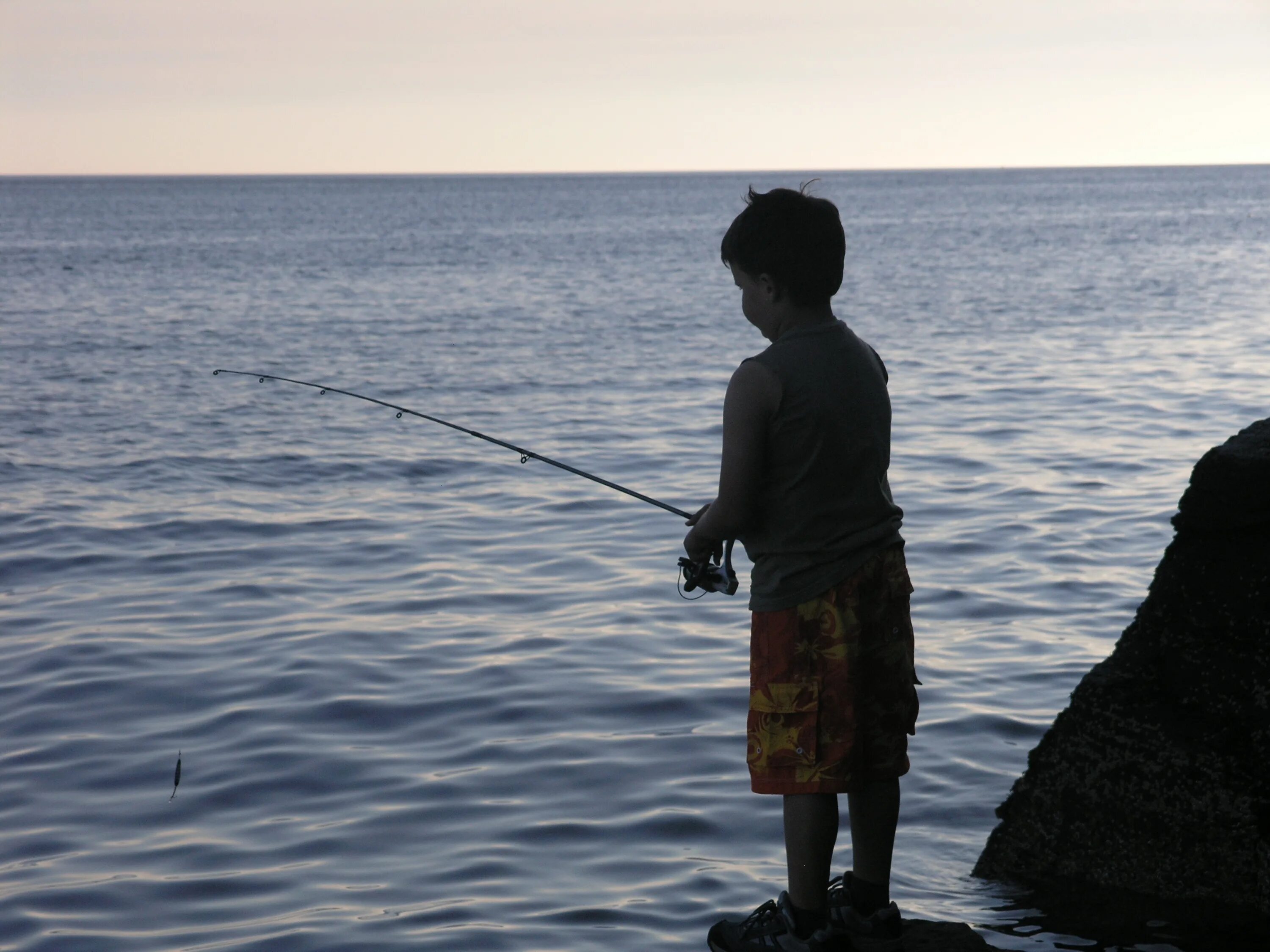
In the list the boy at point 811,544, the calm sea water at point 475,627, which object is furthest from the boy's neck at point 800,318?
the calm sea water at point 475,627

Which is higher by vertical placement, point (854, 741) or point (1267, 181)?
point (1267, 181)

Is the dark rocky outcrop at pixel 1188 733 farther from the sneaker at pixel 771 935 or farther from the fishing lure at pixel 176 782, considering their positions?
the fishing lure at pixel 176 782

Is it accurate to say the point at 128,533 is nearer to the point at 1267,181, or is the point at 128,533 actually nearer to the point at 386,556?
the point at 386,556

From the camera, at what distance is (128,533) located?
30.3 feet

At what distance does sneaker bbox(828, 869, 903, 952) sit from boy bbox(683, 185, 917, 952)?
4.3 inches

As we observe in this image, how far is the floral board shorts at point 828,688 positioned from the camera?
294 centimetres

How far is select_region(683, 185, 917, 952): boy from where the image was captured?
2.94 meters

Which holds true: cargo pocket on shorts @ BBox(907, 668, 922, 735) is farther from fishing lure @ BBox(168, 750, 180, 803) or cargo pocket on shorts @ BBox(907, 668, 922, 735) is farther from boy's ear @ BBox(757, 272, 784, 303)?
fishing lure @ BBox(168, 750, 180, 803)

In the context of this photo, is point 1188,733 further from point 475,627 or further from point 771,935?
point 475,627

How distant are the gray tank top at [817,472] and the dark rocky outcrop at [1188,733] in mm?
1245

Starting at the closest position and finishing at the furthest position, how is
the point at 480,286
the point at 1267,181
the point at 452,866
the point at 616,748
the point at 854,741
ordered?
1. the point at 854,741
2. the point at 452,866
3. the point at 616,748
4. the point at 480,286
5. the point at 1267,181

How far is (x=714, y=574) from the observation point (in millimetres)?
3232

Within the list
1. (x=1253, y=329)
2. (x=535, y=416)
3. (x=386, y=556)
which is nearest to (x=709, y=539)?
(x=386, y=556)

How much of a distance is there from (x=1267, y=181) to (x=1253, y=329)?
171958 mm
